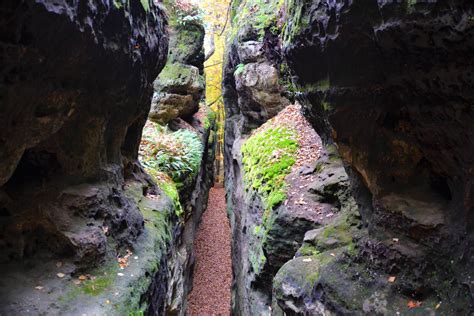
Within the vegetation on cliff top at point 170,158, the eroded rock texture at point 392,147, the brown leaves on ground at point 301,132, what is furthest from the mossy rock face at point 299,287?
the vegetation on cliff top at point 170,158

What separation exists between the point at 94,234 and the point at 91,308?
1.09 meters

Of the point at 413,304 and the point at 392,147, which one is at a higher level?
the point at 392,147

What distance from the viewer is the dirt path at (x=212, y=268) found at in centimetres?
1261

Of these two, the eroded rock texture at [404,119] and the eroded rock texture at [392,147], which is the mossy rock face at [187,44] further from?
the eroded rock texture at [404,119]

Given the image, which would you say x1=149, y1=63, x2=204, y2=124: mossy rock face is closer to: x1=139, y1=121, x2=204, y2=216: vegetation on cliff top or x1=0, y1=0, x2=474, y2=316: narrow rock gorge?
x1=139, y1=121, x2=204, y2=216: vegetation on cliff top

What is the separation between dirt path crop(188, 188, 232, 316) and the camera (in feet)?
41.4

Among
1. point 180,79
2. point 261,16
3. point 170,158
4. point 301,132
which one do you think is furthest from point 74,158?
point 261,16

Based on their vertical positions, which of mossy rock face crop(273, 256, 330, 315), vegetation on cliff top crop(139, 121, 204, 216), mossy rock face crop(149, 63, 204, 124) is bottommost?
mossy rock face crop(273, 256, 330, 315)

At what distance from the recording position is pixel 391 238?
450 cm

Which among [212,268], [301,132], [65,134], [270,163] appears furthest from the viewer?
[212,268]

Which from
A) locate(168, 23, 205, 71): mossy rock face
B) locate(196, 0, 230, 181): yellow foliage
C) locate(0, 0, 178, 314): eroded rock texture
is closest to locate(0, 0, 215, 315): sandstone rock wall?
locate(0, 0, 178, 314): eroded rock texture

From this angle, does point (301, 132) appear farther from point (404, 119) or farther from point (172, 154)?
point (404, 119)

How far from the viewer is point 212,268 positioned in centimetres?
1502

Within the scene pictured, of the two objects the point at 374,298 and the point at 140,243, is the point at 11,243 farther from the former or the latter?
the point at 374,298
